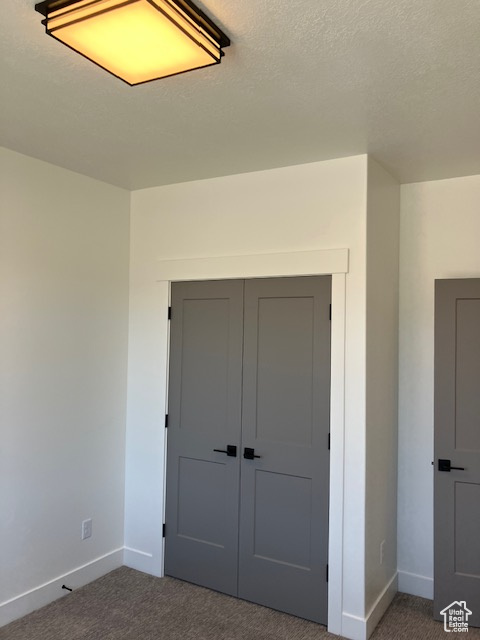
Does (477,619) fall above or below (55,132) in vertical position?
below

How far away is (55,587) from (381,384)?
2442mm

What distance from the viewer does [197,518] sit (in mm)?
3619

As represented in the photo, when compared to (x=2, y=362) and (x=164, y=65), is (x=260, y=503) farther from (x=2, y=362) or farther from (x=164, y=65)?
(x=164, y=65)

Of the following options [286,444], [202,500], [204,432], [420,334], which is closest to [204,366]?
[204,432]

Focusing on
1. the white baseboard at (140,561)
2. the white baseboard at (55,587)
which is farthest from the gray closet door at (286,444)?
the white baseboard at (55,587)

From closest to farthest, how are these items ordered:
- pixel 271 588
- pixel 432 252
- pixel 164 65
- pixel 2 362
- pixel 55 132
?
pixel 164 65, pixel 55 132, pixel 2 362, pixel 271 588, pixel 432 252

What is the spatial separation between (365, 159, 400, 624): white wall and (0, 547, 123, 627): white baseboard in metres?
1.82

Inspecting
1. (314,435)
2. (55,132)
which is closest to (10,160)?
(55,132)

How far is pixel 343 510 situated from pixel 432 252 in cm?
179

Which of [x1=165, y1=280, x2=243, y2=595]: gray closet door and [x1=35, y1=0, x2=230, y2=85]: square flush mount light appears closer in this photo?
[x1=35, y1=0, x2=230, y2=85]: square flush mount light

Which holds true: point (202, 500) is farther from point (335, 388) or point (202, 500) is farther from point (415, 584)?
point (415, 584)

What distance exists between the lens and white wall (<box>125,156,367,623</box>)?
3076mm

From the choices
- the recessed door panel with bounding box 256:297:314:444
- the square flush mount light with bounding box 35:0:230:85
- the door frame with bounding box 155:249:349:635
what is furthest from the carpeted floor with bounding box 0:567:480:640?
the square flush mount light with bounding box 35:0:230:85

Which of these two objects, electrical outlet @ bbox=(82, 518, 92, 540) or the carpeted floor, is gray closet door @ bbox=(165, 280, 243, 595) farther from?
electrical outlet @ bbox=(82, 518, 92, 540)
